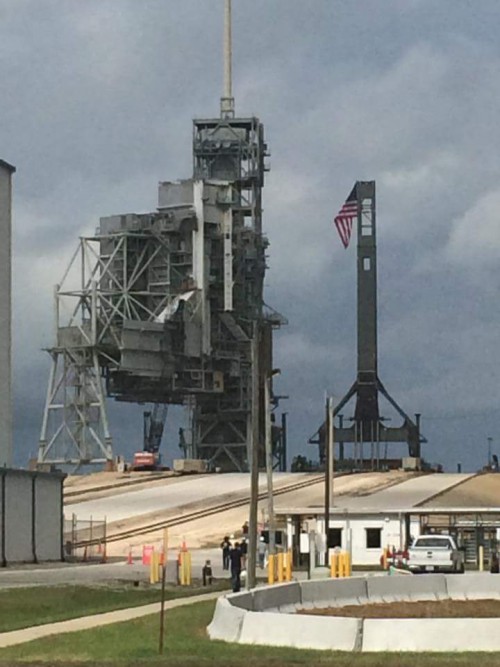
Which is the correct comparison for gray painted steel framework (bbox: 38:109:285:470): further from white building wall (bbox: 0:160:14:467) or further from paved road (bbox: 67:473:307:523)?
white building wall (bbox: 0:160:14:467)

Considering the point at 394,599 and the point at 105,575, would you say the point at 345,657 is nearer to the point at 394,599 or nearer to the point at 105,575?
the point at 394,599

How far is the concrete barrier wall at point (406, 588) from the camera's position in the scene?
3584cm

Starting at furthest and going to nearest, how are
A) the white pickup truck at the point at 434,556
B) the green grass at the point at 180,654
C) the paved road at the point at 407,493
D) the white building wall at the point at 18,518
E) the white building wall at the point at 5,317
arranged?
1. the paved road at the point at 407,493
2. the white building wall at the point at 5,317
3. the white building wall at the point at 18,518
4. the white pickup truck at the point at 434,556
5. the green grass at the point at 180,654

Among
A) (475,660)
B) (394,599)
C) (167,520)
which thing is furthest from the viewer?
(167,520)

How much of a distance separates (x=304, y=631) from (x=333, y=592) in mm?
10184

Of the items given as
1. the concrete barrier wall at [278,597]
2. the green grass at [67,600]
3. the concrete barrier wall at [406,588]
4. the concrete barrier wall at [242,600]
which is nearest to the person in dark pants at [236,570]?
the green grass at [67,600]

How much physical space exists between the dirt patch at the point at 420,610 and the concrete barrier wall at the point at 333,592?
0.82 meters

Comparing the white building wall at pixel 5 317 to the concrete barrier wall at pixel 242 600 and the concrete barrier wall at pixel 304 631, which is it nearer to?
the concrete barrier wall at pixel 242 600

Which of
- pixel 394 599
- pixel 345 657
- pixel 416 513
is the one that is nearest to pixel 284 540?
pixel 416 513

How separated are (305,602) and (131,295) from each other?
98580mm

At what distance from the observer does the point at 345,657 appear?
75.9ft

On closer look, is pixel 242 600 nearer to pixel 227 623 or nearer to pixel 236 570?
pixel 227 623

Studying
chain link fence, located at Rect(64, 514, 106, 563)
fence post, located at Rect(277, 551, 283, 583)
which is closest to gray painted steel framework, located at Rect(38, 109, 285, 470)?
chain link fence, located at Rect(64, 514, 106, 563)

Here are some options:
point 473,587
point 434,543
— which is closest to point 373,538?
point 434,543
